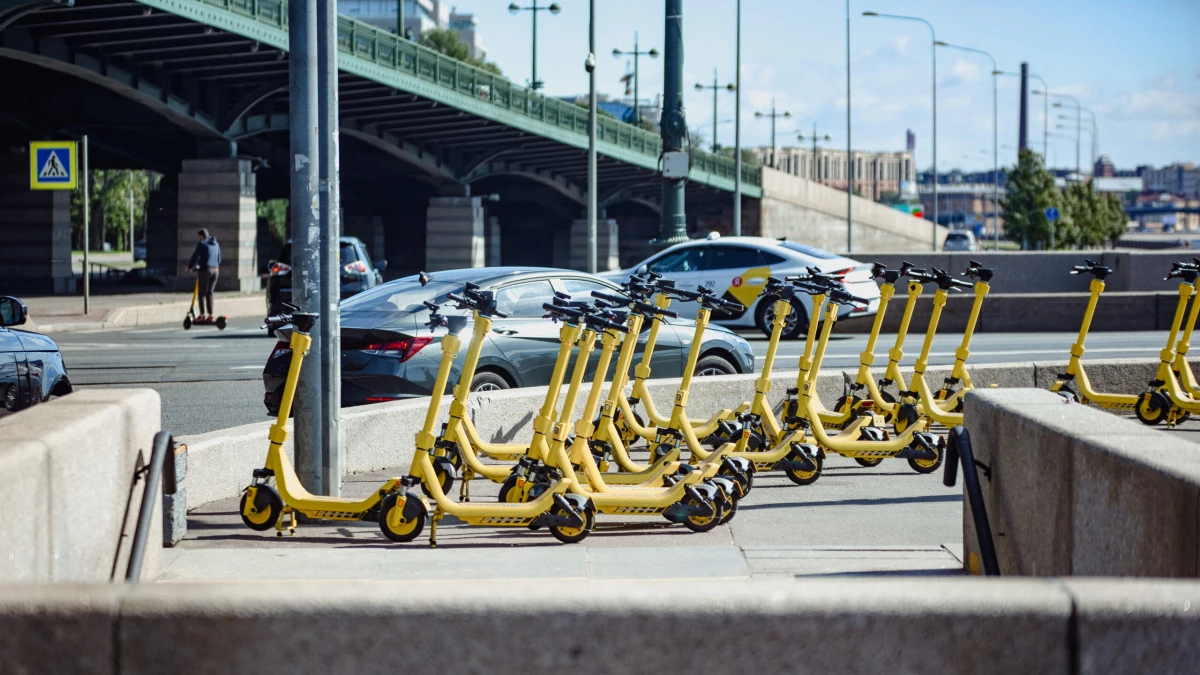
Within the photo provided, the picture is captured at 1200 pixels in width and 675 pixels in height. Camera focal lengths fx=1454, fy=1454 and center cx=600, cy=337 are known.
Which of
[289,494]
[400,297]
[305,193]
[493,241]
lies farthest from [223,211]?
[289,494]

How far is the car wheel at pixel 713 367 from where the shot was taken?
39.4 ft

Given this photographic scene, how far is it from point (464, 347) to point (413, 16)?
144m

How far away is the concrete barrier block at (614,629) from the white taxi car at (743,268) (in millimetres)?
17477

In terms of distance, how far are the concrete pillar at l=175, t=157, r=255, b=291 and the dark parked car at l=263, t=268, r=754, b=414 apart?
3121 cm

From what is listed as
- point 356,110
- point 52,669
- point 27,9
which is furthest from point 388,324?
point 356,110

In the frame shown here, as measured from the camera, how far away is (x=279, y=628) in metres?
2.89

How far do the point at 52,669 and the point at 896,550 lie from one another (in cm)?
441

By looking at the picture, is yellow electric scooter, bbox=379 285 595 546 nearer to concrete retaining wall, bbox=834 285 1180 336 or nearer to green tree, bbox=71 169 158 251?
concrete retaining wall, bbox=834 285 1180 336

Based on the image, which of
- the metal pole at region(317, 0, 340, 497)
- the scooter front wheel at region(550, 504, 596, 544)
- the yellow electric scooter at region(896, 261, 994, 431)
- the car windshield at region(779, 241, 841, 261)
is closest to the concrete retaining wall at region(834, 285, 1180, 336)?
the car windshield at region(779, 241, 841, 261)

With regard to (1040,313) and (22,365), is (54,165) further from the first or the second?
(22,365)

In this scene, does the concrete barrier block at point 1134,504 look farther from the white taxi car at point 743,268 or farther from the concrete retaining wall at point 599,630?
the white taxi car at point 743,268

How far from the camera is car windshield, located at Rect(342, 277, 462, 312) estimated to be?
10.4 metres

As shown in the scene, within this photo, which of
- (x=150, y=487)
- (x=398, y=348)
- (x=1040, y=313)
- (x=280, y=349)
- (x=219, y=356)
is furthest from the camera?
(x=1040, y=313)

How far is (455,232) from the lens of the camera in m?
58.1
